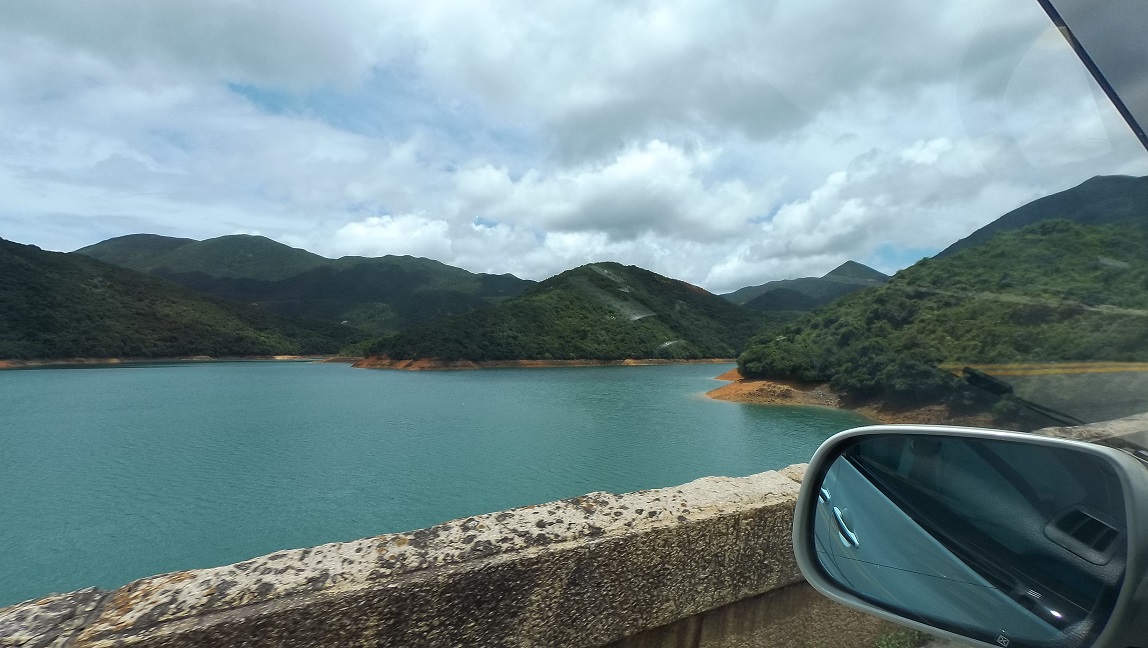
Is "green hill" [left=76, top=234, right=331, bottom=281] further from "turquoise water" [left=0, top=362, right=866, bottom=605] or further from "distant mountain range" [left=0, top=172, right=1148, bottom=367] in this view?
"turquoise water" [left=0, top=362, right=866, bottom=605]

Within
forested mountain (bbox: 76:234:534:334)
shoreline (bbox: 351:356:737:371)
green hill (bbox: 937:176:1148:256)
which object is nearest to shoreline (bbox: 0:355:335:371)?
shoreline (bbox: 351:356:737:371)

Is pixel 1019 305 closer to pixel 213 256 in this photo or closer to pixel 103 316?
Answer: pixel 103 316

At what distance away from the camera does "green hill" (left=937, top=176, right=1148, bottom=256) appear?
1.16m

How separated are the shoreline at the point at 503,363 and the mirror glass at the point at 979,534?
60.6m

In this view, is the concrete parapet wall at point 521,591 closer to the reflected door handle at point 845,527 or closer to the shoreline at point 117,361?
the reflected door handle at point 845,527

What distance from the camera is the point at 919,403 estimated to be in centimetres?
261

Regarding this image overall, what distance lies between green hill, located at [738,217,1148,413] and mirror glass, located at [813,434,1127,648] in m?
0.43

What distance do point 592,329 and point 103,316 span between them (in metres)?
56.7

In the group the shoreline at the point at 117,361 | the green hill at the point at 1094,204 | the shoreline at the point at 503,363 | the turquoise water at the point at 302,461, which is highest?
the green hill at the point at 1094,204

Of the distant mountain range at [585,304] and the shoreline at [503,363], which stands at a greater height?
Result: the distant mountain range at [585,304]

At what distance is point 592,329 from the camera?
68875 mm

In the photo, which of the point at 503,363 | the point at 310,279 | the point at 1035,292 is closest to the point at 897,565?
the point at 1035,292

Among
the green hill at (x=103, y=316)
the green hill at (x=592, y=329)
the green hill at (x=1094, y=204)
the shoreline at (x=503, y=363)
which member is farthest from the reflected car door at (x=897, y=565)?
the green hill at (x=103, y=316)

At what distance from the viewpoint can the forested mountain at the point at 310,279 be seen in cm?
12888
